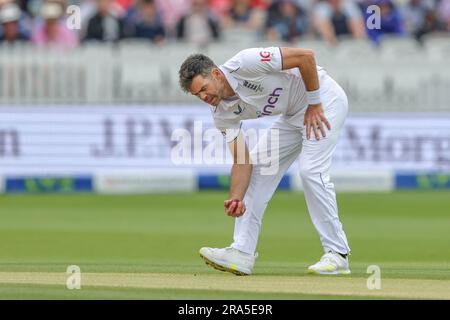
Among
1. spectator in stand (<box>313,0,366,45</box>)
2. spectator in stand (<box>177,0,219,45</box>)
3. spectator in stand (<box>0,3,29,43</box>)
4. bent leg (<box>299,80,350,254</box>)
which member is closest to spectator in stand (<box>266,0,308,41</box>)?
spectator in stand (<box>313,0,366,45</box>)

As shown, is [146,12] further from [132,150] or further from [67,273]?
[67,273]

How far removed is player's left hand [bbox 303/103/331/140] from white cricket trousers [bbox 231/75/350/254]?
99 millimetres

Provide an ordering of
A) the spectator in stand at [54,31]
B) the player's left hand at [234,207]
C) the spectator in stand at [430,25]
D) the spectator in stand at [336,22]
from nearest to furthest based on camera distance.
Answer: the player's left hand at [234,207] → the spectator in stand at [54,31] → the spectator in stand at [336,22] → the spectator in stand at [430,25]

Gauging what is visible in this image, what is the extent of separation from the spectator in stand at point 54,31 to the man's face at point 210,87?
1012cm

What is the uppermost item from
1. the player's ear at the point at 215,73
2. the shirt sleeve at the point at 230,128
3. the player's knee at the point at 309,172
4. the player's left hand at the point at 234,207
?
the player's ear at the point at 215,73

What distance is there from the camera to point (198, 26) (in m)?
19.7

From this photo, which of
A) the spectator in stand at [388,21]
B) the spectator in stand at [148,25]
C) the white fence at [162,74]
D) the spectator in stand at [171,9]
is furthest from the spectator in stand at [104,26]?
the spectator in stand at [388,21]

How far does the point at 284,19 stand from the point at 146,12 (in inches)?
86.0

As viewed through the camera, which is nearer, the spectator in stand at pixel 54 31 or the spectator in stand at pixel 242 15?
the spectator in stand at pixel 54 31

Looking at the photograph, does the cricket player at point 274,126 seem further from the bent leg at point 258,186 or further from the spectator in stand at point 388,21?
the spectator in stand at point 388,21

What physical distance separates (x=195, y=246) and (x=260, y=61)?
390 cm

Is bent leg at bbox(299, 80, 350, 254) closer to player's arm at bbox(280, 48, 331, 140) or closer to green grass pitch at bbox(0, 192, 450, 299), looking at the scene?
player's arm at bbox(280, 48, 331, 140)

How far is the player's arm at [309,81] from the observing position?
9047mm

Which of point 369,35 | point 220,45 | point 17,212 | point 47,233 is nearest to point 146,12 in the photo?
point 220,45
